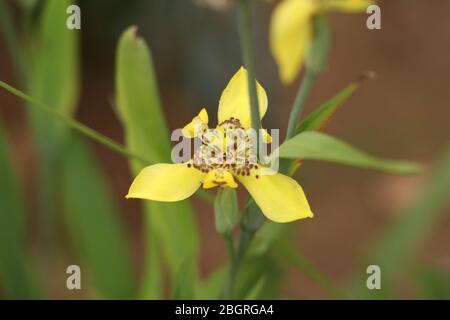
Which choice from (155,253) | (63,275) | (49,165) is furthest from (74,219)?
(63,275)

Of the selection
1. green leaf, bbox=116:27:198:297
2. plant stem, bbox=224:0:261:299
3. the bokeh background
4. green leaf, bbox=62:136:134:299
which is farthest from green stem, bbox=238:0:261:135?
the bokeh background

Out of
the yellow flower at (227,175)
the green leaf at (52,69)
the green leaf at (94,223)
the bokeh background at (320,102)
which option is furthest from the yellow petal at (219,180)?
the bokeh background at (320,102)

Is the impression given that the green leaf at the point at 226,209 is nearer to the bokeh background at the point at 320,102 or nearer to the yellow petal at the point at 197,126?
the yellow petal at the point at 197,126

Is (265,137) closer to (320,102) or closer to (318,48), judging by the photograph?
(318,48)

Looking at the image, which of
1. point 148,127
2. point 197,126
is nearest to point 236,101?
point 197,126

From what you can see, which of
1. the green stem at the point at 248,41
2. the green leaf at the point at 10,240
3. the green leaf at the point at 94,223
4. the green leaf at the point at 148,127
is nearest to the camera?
the green stem at the point at 248,41

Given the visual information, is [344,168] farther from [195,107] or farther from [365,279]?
[365,279]

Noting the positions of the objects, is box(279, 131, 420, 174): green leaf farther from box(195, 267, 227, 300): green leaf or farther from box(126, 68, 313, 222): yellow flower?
box(195, 267, 227, 300): green leaf
